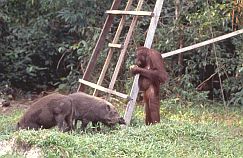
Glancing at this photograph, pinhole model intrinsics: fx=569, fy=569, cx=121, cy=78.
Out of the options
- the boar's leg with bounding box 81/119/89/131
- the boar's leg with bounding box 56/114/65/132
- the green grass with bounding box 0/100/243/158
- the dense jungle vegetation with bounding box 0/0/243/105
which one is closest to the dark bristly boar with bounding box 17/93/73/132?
the boar's leg with bounding box 56/114/65/132

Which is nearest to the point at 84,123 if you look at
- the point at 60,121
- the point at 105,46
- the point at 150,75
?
the point at 60,121

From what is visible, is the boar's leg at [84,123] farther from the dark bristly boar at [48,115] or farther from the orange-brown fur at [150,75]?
the orange-brown fur at [150,75]

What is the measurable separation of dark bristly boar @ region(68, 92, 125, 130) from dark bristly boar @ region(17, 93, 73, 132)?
14.5 inches

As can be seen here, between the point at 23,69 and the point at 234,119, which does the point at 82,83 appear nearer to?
the point at 234,119

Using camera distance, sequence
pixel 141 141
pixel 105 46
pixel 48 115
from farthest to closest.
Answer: pixel 105 46 → pixel 48 115 → pixel 141 141

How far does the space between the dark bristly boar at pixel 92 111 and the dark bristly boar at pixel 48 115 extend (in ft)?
1.21

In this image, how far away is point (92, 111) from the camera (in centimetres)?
862

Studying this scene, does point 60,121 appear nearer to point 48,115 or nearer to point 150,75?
point 48,115

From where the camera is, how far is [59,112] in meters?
8.12

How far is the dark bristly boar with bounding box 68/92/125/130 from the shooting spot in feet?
28.1

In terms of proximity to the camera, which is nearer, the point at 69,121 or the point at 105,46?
the point at 69,121

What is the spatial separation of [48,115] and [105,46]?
601 cm

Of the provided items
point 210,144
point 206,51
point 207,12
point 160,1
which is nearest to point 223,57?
point 206,51

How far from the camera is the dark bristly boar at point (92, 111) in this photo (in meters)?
8.56
